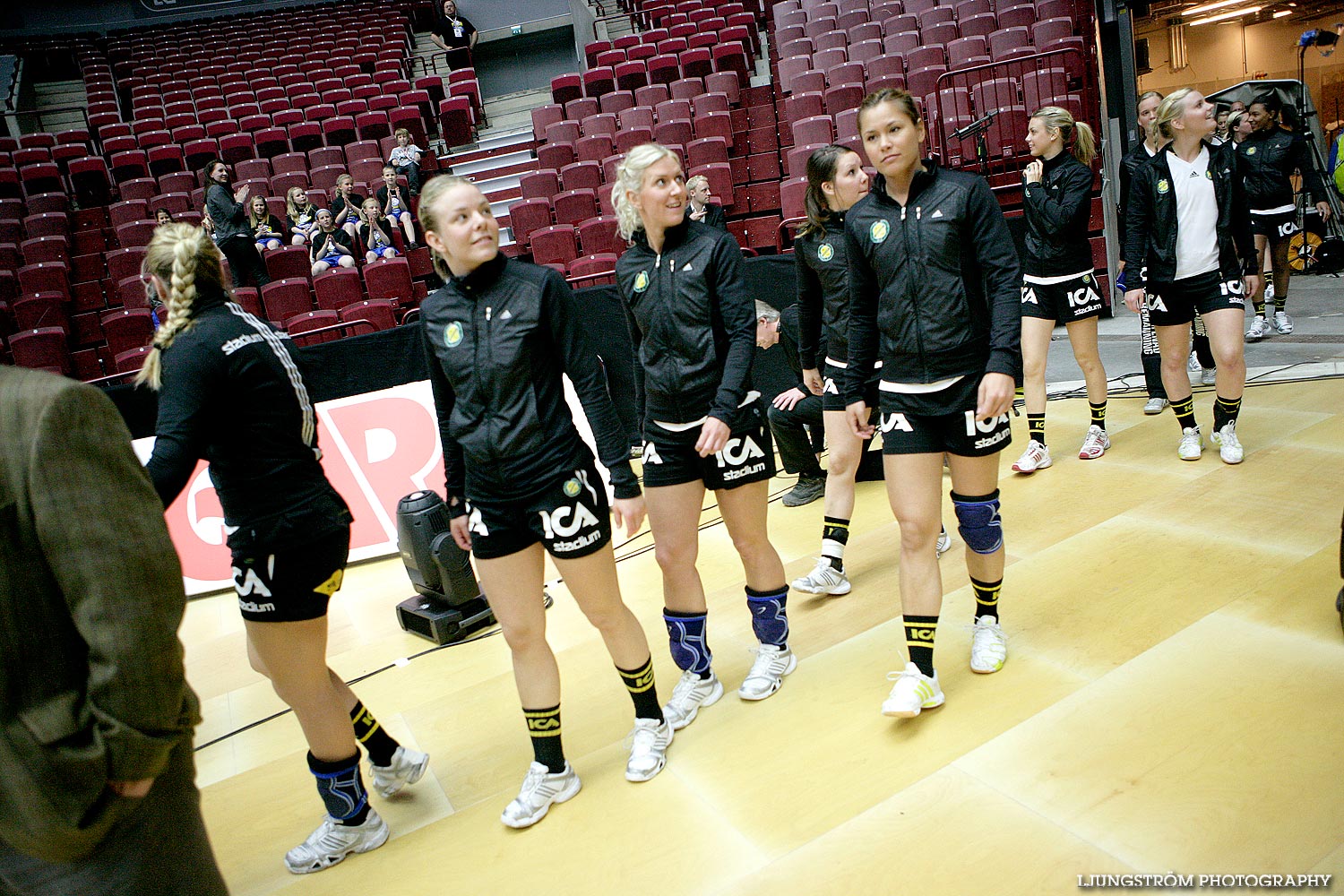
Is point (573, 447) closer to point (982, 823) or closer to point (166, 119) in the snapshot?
point (982, 823)

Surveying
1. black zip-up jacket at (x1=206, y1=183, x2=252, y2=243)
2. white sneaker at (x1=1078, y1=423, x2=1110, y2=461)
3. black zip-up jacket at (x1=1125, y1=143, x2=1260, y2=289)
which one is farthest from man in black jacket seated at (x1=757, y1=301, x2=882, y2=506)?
black zip-up jacket at (x1=206, y1=183, x2=252, y2=243)

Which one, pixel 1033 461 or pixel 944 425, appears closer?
pixel 944 425

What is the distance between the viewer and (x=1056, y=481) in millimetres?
4523

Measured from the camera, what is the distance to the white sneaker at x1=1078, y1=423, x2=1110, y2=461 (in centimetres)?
475

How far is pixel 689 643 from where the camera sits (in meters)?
2.91

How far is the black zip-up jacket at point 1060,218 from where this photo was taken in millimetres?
4371

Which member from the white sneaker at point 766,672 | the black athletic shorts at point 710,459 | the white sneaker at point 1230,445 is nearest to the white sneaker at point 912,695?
the white sneaker at point 766,672

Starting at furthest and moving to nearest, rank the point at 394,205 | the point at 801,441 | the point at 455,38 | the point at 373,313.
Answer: the point at 455,38
the point at 394,205
the point at 373,313
the point at 801,441

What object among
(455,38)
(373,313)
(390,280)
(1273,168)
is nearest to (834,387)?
(1273,168)

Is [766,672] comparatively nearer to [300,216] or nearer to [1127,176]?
[1127,176]

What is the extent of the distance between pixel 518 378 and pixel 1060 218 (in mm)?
3292

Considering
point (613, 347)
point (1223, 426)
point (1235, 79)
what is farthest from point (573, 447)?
point (1235, 79)

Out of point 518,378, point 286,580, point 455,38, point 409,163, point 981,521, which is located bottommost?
point 981,521

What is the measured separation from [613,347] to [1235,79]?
15789 millimetres
